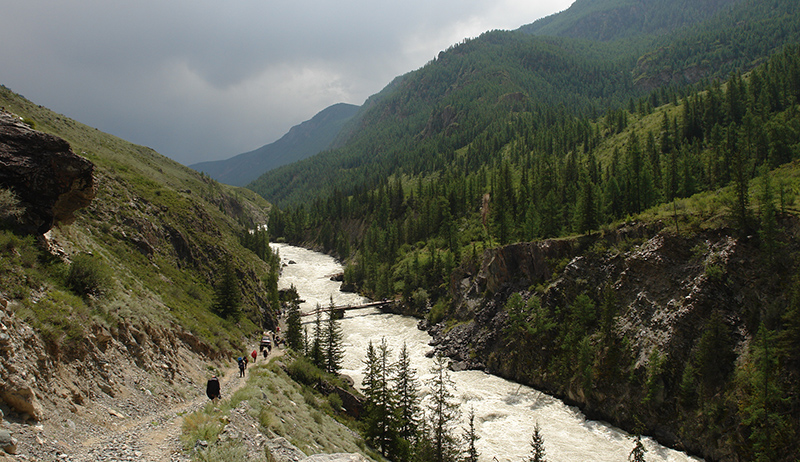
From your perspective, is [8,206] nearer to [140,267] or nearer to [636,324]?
[140,267]

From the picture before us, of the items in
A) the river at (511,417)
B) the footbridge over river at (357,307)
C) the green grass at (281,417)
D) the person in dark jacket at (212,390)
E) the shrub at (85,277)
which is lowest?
the river at (511,417)

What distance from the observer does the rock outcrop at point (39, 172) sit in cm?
1938

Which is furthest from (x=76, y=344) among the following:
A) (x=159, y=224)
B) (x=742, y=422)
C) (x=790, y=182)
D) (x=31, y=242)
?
(x=790, y=182)

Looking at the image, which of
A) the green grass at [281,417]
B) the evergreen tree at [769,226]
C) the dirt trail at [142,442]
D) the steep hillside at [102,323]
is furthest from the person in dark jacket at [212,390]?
the evergreen tree at [769,226]

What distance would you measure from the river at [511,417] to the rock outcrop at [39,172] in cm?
3536

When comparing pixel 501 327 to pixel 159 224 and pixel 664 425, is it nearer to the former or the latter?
pixel 664 425

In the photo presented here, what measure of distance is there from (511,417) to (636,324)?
58.4ft

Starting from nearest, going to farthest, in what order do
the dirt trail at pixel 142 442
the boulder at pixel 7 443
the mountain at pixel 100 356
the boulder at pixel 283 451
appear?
1. the boulder at pixel 7 443
2. the dirt trail at pixel 142 442
3. the mountain at pixel 100 356
4. the boulder at pixel 283 451

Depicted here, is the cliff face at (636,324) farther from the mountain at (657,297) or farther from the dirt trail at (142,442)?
the dirt trail at (142,442)

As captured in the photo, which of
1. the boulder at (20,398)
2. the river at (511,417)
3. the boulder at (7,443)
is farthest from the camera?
the river at (511,417)

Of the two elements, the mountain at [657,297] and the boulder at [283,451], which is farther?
the mountain at [657,297]

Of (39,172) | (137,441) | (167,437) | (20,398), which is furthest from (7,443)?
(39,172)

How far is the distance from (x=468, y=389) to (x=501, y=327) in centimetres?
1273

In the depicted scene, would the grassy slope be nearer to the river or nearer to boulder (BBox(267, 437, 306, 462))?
boulder (BBox(267, 437, 306, 462))
